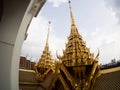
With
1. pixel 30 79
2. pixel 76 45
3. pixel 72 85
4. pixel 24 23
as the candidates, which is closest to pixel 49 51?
pixel 30 79

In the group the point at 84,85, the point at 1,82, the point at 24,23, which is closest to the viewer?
the point at 1,82

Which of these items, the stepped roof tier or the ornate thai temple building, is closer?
the ornate thai temple building

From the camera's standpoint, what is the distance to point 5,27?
6.48 feet

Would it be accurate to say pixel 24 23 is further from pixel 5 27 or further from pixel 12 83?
pixel 12 83

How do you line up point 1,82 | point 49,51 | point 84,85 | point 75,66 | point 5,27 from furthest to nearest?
point 49,51, point 75,66, point 84,85, point 5,27, point 1,82

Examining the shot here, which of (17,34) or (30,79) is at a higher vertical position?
(17,34)

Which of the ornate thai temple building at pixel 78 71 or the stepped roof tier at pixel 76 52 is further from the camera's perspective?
the stepped roof tier at pixel 76 52

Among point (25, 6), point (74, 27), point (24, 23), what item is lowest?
point (24, 23)

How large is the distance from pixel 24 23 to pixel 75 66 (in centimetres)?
1002

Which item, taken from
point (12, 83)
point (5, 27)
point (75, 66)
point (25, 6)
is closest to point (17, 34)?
point (5, 27)

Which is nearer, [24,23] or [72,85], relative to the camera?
[24,23]

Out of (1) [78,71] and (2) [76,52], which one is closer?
(1) [78,71]

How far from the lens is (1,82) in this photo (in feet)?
5.75

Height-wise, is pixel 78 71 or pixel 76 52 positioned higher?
pixel 76 52
